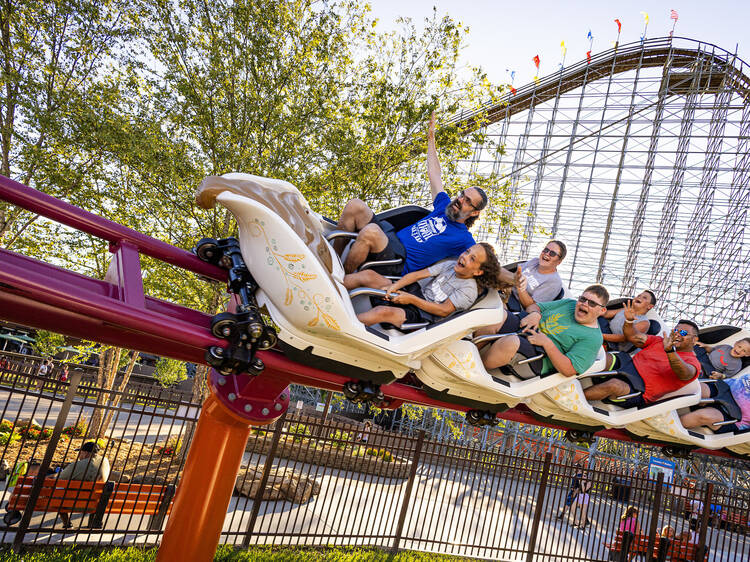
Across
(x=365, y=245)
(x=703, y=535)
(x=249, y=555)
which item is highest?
(x=365, y=245)

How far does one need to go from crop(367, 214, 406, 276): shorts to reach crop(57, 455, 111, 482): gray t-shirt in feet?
14.8

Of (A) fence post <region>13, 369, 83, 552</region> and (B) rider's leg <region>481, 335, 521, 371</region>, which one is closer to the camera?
(B) rider's leg <region>481, 335, 521, 371</region>

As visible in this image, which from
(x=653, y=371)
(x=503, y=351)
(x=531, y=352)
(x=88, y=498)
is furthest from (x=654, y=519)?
(x=88, y=498)

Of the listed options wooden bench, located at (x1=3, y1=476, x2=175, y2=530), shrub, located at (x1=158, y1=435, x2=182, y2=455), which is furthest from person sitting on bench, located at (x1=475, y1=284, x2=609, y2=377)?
wooden bench, located at (x1=3, y1=476, x2=175, y2=530)

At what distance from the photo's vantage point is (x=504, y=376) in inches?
131

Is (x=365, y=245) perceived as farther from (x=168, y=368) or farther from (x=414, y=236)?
(x=168, y=368)

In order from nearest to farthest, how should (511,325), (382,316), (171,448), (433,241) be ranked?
1. (382,316)
2. (433,241)
3. (511,325)
4. (171,448)

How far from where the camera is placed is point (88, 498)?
5.43 metres

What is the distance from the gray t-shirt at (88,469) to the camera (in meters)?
5.59

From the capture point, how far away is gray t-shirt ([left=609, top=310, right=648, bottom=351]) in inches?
176

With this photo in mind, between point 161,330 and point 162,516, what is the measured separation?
4.83 metres

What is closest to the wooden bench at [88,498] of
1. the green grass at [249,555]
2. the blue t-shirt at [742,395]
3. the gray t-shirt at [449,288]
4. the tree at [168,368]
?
the green grass at [249,555]

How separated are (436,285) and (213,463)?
63.6 inches

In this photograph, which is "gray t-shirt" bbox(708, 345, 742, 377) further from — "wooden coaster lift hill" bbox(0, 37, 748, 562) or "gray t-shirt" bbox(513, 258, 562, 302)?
"wooden coaster lift hill" bbox(0, 37, 748, 562)
